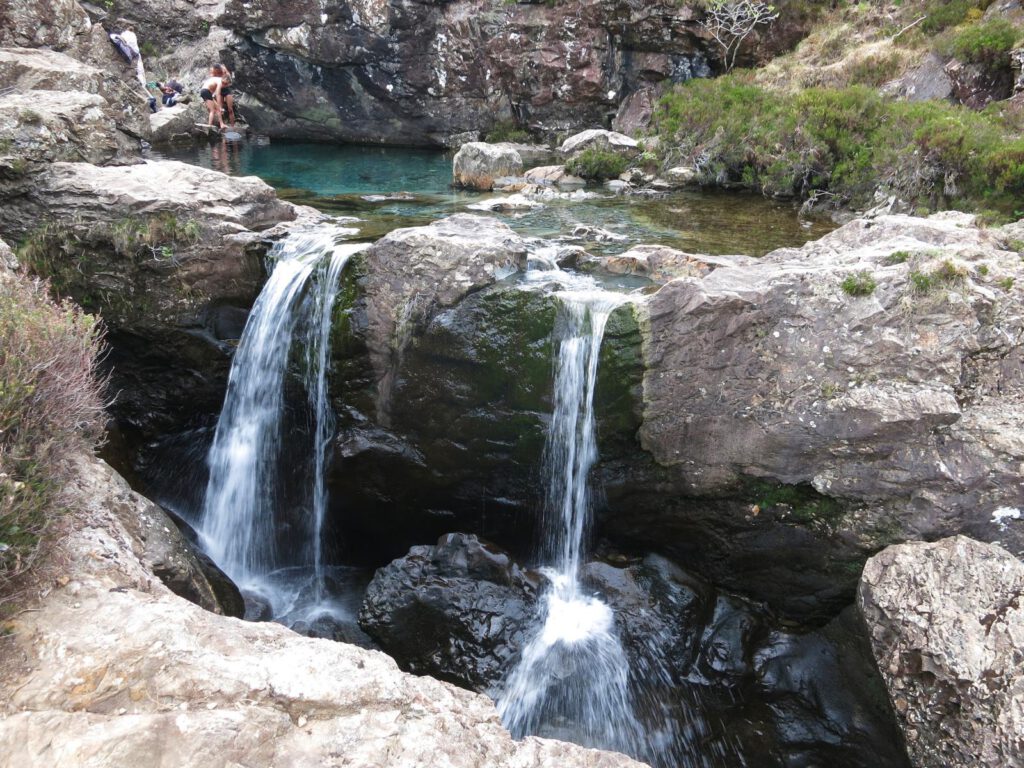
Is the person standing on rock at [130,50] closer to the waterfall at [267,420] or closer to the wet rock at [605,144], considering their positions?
the wet rock at [605,144]

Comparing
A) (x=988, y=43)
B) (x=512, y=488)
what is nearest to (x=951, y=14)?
(x=988, y=43)

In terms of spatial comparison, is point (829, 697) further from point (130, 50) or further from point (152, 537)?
point (130, 50)

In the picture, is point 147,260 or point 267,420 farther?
point 147,260

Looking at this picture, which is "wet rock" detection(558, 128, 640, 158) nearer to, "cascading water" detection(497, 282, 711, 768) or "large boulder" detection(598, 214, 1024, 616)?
"cascading water" detection(497, 282, 711, 768)

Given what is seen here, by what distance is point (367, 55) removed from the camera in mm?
25766

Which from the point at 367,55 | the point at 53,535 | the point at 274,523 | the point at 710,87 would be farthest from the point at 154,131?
the point at 53,535

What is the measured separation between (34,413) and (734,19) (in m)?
23.7

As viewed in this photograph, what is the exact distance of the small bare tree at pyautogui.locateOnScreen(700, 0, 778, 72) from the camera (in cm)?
2162

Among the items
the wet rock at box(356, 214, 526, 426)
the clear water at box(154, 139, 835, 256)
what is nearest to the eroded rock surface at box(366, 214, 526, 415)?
the wet rock at box(356, 214, 526, 426)

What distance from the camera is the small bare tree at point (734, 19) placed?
21625 millimetres

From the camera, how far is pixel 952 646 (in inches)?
187

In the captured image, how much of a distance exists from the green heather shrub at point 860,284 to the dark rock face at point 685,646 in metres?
3.13

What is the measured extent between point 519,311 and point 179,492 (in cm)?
528

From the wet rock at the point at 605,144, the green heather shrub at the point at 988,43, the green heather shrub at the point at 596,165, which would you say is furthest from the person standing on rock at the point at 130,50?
the green heather shrub at the point at 988,43
